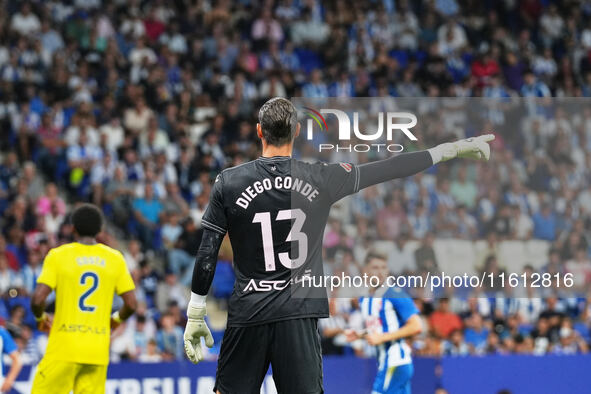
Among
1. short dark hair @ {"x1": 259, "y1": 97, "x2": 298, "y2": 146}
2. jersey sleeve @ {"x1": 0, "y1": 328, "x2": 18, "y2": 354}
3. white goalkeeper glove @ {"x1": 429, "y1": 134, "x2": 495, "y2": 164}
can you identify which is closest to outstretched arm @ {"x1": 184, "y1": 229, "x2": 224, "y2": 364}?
short dark hair @ {"x1": 259, "y1": 97, "x2": 298, "y2": 146}

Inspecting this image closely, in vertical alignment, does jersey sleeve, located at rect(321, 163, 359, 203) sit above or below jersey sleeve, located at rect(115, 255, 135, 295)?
above

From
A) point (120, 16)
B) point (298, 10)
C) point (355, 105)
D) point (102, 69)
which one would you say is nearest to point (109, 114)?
point (102, 69)

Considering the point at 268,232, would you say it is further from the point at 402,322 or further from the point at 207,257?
the point at 402,322

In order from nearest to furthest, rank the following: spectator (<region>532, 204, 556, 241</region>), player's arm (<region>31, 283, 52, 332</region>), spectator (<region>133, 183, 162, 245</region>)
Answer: spectator (<region>532, 204, 556, 241</region>)
player's arm (<region>31, 283, 52, 332</region>)
spectator (<region>133, 183, 162, 245</region>)

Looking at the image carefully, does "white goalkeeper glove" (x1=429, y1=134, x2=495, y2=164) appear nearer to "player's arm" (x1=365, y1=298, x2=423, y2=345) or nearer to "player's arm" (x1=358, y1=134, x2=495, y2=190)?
"player's arm" (x1=358, y1=134, x2=495, y2=190)

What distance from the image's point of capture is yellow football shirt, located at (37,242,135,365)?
7309 millimetres

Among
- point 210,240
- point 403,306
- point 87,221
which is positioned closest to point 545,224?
point 403,306

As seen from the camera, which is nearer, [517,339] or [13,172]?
[517,339]

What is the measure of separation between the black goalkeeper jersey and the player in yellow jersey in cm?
213

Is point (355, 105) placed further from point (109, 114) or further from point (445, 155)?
point (109, 114)

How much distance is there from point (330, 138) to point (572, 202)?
171 centimetres

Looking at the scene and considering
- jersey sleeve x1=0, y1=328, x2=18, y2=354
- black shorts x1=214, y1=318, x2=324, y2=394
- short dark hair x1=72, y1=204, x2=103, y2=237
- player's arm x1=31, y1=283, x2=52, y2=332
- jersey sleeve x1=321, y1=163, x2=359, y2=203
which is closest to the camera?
black shorts x1=214, y1=318, x2=324, y2=394

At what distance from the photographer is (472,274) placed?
20.7 ft

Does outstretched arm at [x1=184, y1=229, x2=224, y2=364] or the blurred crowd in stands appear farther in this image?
the blurred crowd in stands
